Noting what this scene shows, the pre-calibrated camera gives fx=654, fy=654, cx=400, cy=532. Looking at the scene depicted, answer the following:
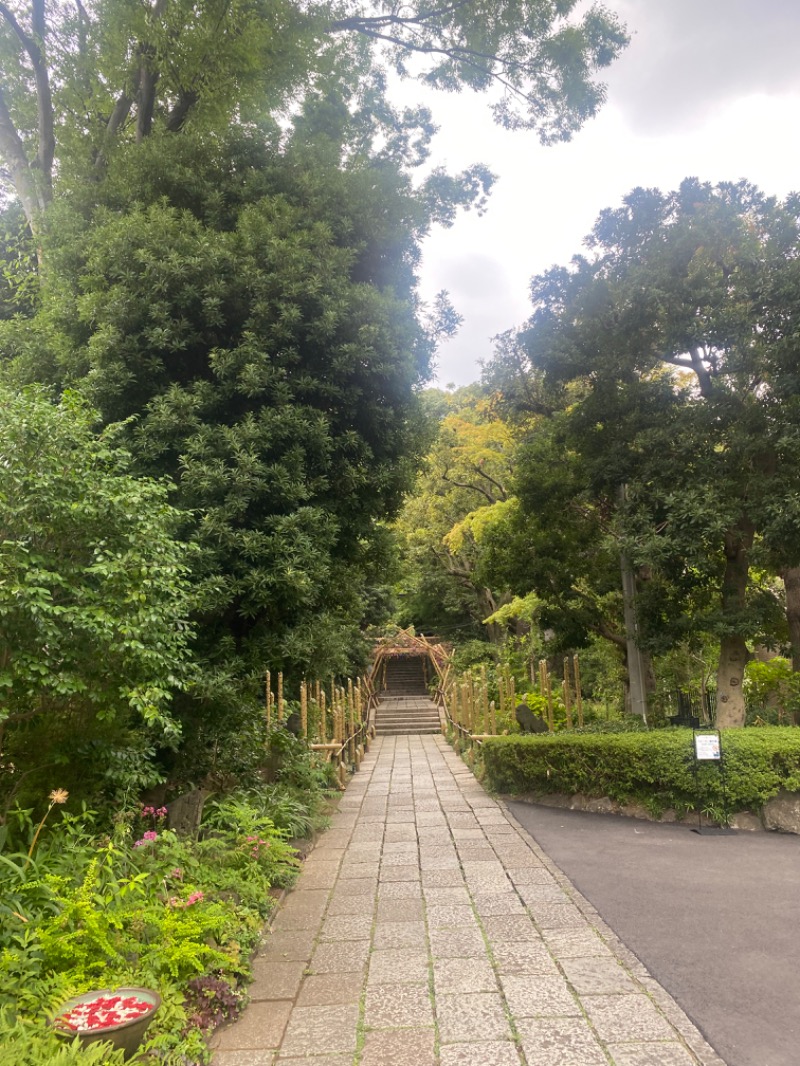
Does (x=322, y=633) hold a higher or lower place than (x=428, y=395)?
lower

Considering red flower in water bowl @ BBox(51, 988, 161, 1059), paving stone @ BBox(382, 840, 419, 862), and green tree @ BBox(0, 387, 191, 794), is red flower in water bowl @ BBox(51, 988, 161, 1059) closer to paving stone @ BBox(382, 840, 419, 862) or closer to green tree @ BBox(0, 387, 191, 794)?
green tree @ BBox(0, 387, 191, 794)

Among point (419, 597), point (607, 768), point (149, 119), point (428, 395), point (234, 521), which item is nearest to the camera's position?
point (234, 521)

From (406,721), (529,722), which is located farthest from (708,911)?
(406,721)

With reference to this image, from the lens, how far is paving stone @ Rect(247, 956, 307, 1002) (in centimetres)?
327

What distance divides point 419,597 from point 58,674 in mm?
25562

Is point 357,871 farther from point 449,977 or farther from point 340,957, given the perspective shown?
point 449,977

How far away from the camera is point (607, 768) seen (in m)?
7.09

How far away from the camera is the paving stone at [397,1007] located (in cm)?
293

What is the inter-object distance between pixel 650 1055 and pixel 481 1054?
0.67 meters

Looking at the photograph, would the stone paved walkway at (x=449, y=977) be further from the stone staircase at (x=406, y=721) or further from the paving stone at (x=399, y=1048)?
the stone staircase at (x=406, y=721)

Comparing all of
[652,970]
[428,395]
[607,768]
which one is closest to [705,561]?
[607,768]

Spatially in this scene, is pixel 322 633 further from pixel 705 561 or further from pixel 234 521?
pixel 705 561

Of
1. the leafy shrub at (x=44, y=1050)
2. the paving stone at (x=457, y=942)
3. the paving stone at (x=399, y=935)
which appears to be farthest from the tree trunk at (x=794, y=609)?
the leafy shrub at (x=44, y=1050)

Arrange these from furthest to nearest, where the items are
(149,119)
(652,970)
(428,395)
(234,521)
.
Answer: (428,395)
(149,119)
(234,521)
(652,970)
